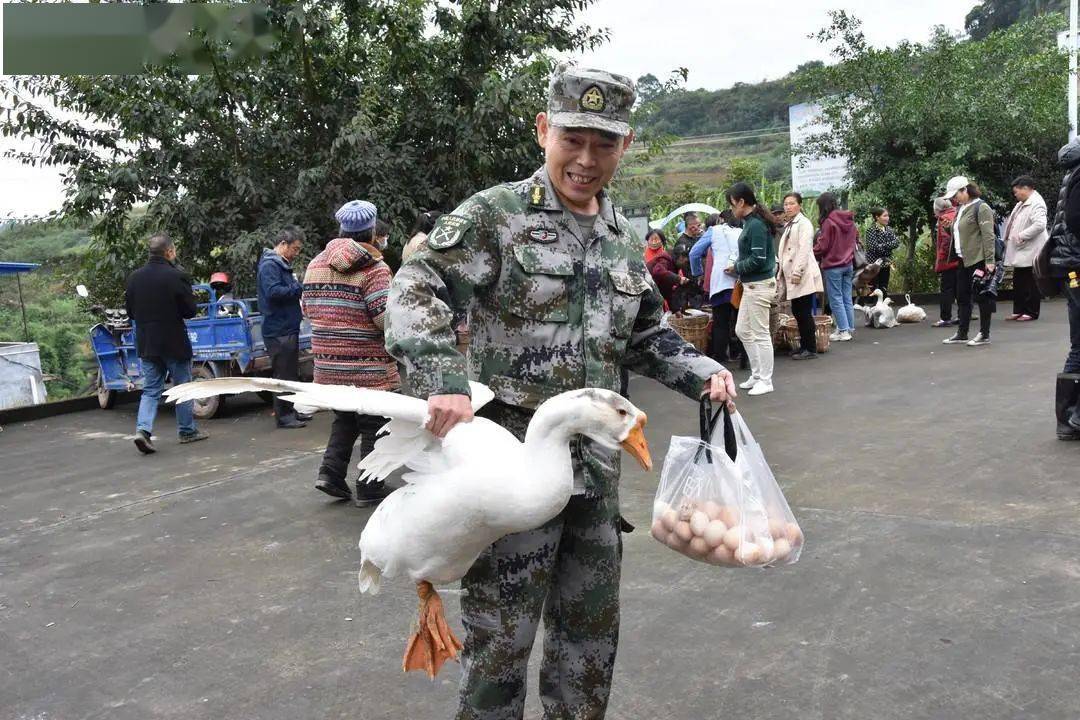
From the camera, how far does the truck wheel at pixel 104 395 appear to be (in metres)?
10.0

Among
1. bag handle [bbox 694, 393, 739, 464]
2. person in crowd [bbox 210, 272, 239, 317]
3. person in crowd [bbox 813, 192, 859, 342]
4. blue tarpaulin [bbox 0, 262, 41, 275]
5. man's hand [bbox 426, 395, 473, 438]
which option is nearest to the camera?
man's hand [bbox 426, 395, 473, 438]

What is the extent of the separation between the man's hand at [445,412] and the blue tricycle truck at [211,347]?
23.4ft

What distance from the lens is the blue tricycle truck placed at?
29.2ft

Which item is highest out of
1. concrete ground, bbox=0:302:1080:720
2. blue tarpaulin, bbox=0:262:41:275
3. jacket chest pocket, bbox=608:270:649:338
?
blue tarpaulin, bbox=0:262:41:275

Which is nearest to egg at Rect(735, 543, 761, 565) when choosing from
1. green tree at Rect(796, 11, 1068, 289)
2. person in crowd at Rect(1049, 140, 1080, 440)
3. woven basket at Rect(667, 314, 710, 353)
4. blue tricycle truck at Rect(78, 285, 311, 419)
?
person in crowd at Rect(1049, 140, 1080, 440)

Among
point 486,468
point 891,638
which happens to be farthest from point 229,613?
point 891,638

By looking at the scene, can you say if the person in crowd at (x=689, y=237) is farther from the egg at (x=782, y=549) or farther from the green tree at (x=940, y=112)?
the egg at (x=782, y=549)

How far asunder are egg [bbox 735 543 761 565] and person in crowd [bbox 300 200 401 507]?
11.1ft

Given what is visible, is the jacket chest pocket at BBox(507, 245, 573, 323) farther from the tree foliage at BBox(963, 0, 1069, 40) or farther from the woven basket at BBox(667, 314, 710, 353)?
the tree foliage at BBox(963, 0, 1069, 40)

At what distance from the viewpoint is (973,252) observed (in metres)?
9.32

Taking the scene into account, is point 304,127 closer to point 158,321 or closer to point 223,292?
point 223,292

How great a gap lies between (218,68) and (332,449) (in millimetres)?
7113

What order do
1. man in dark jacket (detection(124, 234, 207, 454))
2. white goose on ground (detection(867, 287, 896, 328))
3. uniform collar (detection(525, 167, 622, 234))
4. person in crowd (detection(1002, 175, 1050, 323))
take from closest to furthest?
1. uniform collar (detection(525, 167, 622, 234))
2. man in dark jacket (detection(124, 234, 207, 454))
3. person in crowd (detection(1002, 175, 1050, 323))
4. white goose on ground (detection(867, 287, 896, 328))

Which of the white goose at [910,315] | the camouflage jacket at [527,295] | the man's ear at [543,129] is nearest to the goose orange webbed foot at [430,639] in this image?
the camouflage jacket at [527,295]
